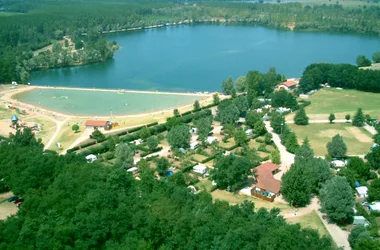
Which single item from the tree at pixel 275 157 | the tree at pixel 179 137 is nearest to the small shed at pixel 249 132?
the tree at pixel 179 137

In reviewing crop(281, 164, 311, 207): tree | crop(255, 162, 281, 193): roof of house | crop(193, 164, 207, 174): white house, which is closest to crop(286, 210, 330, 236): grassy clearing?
crop(281, 164, 311, 207): tree

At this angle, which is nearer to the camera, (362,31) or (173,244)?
(173,244)

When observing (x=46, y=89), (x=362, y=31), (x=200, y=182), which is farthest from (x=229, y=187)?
(x=362, y=31)

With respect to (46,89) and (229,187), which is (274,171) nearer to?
(229,187)

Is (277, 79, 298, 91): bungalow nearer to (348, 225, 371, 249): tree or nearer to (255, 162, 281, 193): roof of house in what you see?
(255, 162, 281, 193): roof of house

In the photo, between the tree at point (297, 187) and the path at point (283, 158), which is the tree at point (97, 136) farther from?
the tree at point (297, 187)
